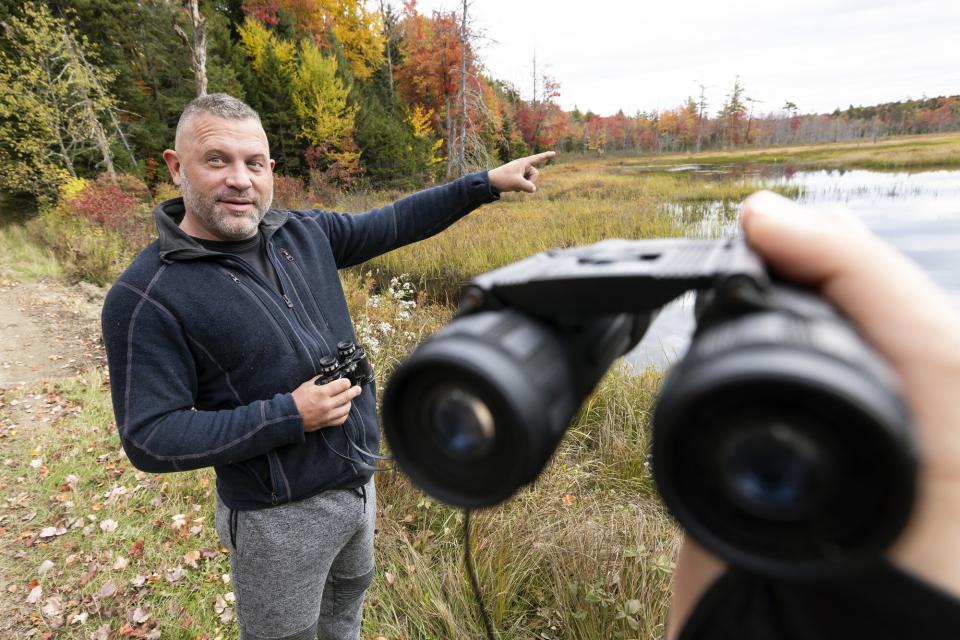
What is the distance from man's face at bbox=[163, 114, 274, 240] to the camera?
70.4 inches

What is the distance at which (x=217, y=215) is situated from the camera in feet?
5.84

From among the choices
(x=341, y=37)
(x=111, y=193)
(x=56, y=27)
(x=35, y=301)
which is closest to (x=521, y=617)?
(x=35, y=301)

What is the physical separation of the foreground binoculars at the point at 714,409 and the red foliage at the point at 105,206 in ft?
44.2

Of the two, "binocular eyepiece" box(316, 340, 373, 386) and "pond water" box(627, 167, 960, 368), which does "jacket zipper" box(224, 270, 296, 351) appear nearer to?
"binocular eyepiece" box(316, 340, 373, 386)

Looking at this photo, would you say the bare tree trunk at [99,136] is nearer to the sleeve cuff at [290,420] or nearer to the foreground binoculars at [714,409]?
the sleeve cuff at [290,420]

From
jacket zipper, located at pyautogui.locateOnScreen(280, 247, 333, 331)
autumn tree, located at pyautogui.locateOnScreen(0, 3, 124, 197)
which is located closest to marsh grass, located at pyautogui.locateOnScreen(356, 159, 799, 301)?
jacket zipper, located at pyautogui.locateOnScreen(280, 247, 333, 331)

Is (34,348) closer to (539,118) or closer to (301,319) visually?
(301,319)

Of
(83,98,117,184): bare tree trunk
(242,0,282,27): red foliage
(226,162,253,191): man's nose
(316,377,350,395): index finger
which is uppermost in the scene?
(242,0,282,27): red foliage

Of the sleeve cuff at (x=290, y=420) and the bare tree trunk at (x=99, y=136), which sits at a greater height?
the bare tree trunk at (x=99, y=136)

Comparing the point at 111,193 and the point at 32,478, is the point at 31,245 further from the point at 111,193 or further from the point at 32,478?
the point at 32,478

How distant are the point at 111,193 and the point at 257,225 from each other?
A: 14142 mm

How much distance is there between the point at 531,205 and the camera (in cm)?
1427

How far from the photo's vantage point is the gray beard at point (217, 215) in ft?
5.85

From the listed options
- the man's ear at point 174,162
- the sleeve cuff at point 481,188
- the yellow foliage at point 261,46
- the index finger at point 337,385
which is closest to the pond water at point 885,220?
the sleeve cuff at point 481,188
